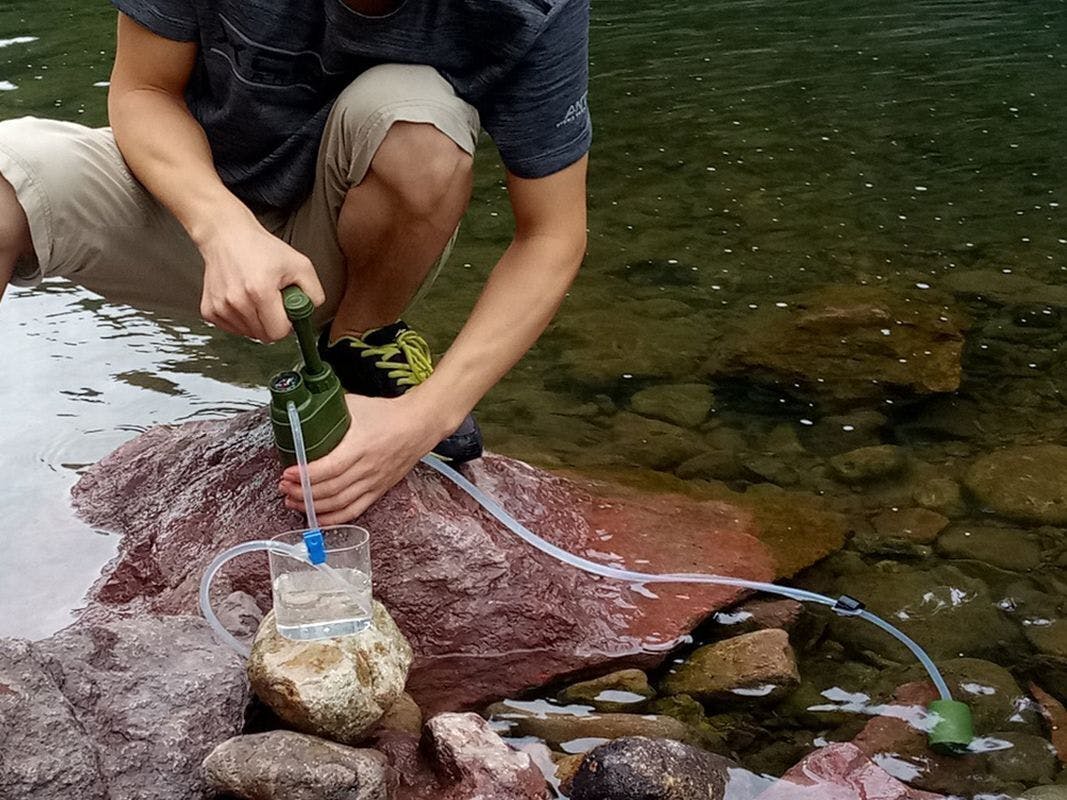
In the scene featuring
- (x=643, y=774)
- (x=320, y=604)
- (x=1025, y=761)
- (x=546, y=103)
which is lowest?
(x=1025, y=761)

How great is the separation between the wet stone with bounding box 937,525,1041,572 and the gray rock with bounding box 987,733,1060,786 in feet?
2.25

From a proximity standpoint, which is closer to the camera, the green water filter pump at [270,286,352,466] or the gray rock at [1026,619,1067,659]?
the green water filter pump at [270,286,352,466]

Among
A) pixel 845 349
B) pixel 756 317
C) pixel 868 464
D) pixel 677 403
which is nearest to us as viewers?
pixel 868 464

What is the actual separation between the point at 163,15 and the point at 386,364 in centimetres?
86

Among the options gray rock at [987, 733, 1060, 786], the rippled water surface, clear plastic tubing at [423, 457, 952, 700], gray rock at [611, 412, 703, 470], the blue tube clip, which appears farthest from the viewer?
gray rock at [611, 412, 703, 470]

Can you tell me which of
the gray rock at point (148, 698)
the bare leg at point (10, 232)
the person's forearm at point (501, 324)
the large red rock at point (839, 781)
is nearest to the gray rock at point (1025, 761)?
the large red rock at point (839, 781)

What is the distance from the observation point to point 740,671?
2844 mm

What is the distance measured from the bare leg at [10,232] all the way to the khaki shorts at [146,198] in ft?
0.08

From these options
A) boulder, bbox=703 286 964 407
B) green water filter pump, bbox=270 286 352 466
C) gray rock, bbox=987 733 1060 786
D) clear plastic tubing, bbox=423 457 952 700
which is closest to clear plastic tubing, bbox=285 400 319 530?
green water filter pump, bbox=270 286 352 466

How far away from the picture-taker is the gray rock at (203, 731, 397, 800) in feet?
7.20

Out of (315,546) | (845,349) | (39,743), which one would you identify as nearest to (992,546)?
(845,349)

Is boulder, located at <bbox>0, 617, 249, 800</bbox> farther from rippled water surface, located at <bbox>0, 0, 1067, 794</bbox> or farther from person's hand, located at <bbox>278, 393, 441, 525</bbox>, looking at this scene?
rippled water surface, located at <bbox>0, 0, 1067, 794</bbox>

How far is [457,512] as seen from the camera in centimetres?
292

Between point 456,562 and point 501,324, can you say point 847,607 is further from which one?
point 501,324
